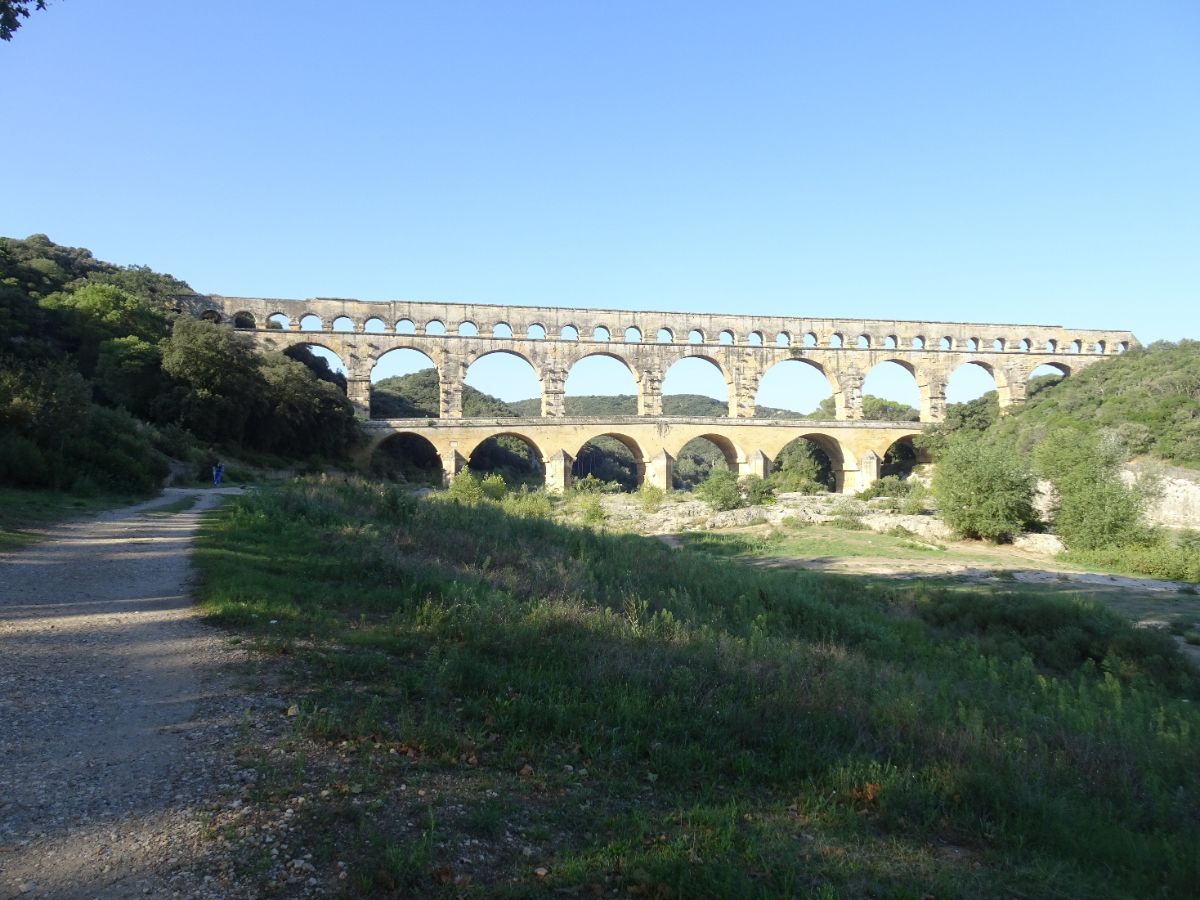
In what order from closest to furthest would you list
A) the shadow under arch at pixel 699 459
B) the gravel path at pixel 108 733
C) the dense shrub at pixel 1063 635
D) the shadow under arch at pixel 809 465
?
1. the gravel path at pixel 108 733
2. the dense shrub at pixel 1063 635
3. the shadow under arch at pixel 809 465
4. the shadow under arch at pixel 699 459

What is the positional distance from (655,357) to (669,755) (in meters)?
34.6

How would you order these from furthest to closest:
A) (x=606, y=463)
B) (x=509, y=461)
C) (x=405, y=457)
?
1. (x=606, y=463)
2. (x=509, y=461)
3. (x=405, y=457)

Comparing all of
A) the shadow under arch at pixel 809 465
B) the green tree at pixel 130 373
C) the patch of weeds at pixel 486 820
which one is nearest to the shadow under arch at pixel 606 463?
the shadow under arch at pixel 809 465

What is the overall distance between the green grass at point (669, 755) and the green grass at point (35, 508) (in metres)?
2.61

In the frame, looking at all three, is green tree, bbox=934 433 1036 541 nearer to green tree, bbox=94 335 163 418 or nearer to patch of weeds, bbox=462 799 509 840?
patch of weeds, bbox=462 799 509 840

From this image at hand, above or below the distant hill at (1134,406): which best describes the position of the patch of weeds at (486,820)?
below

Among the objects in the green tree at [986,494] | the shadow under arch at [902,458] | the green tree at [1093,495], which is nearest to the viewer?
the green tree at [1093,495]

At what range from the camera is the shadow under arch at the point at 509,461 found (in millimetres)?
41719

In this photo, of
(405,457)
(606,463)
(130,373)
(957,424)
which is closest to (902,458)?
(957,424)

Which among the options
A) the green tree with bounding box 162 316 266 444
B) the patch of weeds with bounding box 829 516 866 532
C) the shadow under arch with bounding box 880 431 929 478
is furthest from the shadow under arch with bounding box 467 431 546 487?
the shadow under arch with bounding box 880 431 929 478

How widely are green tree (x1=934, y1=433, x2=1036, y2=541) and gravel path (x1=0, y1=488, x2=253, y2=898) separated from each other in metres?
20.2

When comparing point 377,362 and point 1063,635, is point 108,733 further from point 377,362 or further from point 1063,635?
point 377,362

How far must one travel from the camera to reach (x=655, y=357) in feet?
122

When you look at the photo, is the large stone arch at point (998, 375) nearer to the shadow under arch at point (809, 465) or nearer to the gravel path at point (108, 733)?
the shadow under arch at point (809, 465)
